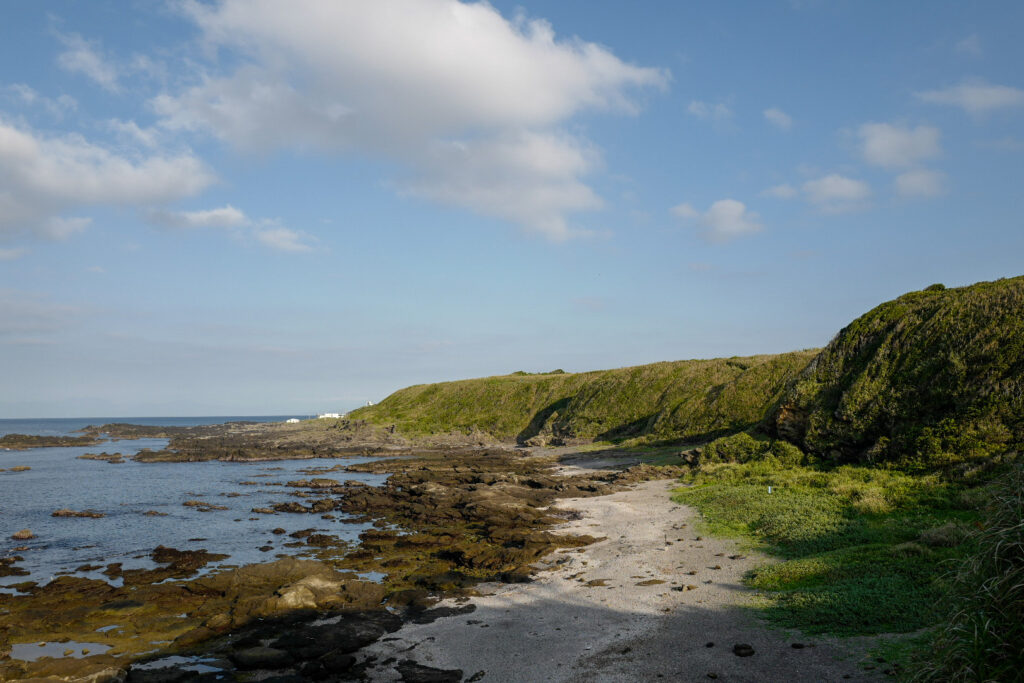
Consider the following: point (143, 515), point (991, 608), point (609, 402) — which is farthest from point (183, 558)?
point (609, 402)

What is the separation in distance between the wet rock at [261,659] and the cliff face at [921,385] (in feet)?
81.2

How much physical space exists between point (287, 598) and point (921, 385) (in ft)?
92.9

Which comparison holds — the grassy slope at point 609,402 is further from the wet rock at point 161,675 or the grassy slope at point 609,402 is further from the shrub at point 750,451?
the wet rock at point 161,675

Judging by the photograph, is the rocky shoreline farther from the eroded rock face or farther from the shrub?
the eroded rock face

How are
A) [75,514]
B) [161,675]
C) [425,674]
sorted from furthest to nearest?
[75,514], [161,675], [425,674]

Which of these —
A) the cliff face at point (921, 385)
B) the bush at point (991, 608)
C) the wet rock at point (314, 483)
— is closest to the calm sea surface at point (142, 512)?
the wet rock at point (314, 483)

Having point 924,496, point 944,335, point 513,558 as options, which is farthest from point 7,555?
point 944,335

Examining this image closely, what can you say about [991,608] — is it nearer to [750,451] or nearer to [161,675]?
[161,675]

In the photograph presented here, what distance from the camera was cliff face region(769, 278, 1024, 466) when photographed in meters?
23.5

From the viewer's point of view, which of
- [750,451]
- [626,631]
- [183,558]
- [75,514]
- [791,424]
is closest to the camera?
[626,631]

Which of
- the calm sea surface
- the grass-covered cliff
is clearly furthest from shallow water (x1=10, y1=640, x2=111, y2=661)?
the grass-covered cliff

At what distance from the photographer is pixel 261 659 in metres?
13.3

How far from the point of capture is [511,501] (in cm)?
3097

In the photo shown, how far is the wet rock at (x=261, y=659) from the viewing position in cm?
1314
